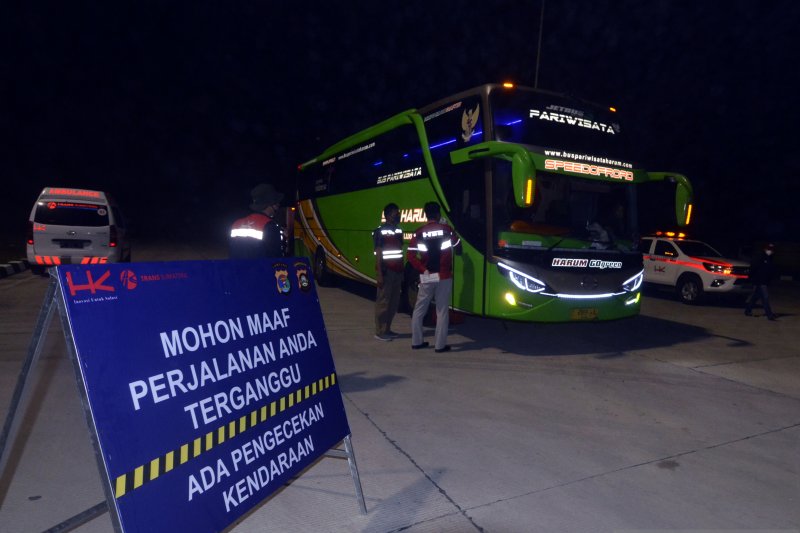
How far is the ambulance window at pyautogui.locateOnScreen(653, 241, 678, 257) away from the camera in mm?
13680

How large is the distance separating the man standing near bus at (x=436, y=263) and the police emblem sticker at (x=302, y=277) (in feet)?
12.6

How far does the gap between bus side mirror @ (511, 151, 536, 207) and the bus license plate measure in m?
2.17

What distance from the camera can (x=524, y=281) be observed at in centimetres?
717

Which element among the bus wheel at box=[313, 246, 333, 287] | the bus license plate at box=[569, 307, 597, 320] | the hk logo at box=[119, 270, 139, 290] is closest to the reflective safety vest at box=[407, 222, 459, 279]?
the bus license plate at box=[569, 307, 597, 320]

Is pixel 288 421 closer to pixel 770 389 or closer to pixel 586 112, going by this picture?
pixel 770 389

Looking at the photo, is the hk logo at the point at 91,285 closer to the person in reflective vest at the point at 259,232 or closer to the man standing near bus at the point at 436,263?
the person in reflective vest at the point at 259,232

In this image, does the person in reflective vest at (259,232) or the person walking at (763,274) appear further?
the person walking at (763,274)

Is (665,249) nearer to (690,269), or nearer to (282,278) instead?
(690,269)


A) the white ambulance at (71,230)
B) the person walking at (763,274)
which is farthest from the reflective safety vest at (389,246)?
the person walking at (763,274)

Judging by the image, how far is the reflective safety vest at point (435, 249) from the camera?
7047 millimetres

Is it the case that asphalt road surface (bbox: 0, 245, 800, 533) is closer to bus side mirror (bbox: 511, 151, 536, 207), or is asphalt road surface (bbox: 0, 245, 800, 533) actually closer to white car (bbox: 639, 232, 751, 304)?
bus side mirror (bbox: 511, 151, 536, 207)

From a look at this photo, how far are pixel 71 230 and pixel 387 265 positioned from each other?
8.24 meters

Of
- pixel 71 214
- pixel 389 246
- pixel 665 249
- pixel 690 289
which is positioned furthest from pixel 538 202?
pixel 71 214

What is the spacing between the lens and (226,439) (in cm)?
245
